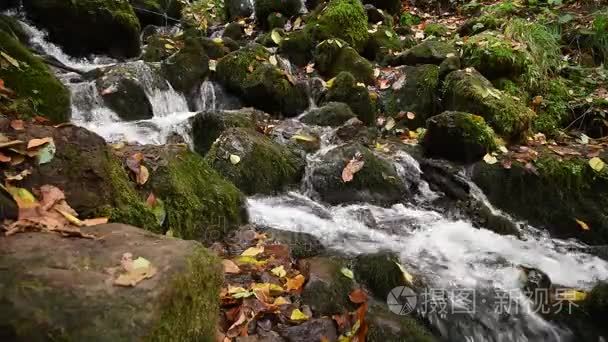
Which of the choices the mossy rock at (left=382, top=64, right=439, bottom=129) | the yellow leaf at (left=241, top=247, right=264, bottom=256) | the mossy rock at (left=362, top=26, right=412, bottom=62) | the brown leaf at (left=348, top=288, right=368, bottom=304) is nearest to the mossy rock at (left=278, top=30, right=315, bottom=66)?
the mossy rock at (left=362, top=26, right=412, bottom=62)

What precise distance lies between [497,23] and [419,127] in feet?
12.2

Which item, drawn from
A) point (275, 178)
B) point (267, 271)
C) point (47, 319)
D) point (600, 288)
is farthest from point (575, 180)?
point (47, 319)

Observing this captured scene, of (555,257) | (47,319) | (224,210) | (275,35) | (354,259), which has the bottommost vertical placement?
(555,257)

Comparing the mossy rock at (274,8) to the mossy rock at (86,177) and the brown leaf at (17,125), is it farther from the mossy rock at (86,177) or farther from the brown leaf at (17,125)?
the brown leaf at (17,125)

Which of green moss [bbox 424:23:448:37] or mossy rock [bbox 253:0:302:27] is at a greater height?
mossy rock [bbox 253:0:302:27]

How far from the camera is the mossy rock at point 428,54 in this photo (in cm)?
858

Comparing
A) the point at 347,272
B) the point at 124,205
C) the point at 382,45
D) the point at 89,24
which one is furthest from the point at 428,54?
the point at 124,205

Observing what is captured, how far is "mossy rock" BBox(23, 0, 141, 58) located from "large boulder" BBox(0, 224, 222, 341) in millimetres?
→ 8052

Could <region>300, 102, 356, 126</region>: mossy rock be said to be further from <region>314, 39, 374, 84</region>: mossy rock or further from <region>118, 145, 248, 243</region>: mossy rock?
<region>118, 145, 248, 243</region>: mossy rock

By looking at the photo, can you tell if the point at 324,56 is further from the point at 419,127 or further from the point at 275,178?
the point at 275,178

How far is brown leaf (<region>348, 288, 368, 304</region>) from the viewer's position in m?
3.40

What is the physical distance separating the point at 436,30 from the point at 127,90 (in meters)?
7.34

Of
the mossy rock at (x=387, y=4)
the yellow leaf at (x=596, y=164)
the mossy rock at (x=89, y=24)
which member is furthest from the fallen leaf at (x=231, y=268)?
the mossy rock at (x=387, y=4)

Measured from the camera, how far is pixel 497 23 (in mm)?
9625
